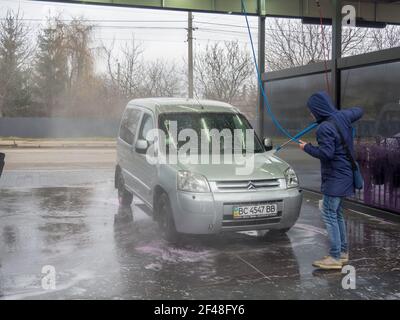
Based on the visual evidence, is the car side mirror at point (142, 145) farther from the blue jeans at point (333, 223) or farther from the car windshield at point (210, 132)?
the blue jeans at point (333, 223)

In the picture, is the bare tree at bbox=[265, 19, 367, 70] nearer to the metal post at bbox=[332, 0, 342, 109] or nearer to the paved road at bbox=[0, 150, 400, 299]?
the metal post at bbox=[332, 0, 342, 109]

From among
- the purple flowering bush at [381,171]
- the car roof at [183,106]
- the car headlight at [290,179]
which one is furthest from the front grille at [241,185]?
the purple flowering bush at [381,171]

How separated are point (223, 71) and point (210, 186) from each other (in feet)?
94.8

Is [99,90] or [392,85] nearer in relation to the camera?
[392,85]

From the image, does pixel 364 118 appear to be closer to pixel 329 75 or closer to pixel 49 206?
pixel 329 75

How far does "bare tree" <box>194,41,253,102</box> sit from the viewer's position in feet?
106

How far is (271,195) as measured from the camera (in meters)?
6.26

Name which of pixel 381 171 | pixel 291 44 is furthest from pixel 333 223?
pixel 291 44

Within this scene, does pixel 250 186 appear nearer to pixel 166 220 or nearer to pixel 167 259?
pixel 166 220

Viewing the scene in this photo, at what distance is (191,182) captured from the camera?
20.3 ft
